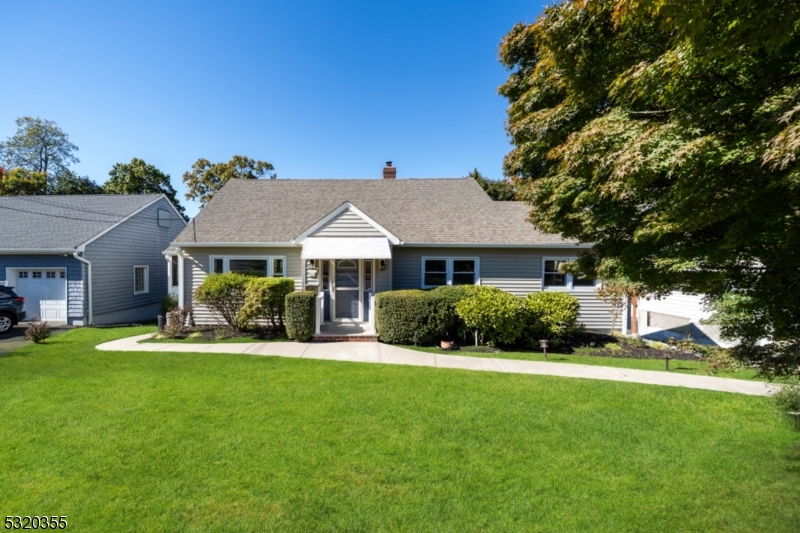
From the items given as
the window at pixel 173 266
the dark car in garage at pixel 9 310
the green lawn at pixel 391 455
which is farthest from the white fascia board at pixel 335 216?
the dark car in garage at pixel 9 310

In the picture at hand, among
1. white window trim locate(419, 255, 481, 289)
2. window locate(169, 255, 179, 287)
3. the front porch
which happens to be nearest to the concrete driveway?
window locate(169, 255, 179, 287)

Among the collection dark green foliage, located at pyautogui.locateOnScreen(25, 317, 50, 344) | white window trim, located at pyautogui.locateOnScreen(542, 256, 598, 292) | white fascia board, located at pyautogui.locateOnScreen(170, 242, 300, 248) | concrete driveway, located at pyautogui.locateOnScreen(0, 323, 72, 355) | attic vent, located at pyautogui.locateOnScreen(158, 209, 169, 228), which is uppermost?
attic vent, located at pyautogui.locateOnScreen(158, 209, 169, 228)

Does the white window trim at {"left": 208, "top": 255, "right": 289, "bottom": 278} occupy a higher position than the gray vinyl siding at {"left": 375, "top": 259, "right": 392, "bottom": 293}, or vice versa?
the white window trim at {"left": 208, "top": 255, "right": 289, "bottom": 278}

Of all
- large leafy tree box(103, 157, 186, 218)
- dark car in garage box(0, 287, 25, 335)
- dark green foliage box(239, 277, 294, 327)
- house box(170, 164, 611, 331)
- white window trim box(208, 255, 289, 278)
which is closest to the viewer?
dark green foliage box(239, 277, 294, 327)

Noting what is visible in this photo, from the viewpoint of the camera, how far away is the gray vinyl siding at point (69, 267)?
1498cm

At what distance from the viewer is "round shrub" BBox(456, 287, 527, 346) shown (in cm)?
1041

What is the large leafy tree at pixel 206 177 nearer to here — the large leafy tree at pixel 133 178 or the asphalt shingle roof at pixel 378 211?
the large leafy tree at pixel 133 178

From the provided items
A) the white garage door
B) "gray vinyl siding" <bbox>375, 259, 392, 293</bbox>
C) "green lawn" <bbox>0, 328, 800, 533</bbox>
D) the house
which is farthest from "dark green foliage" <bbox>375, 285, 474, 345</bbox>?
the white garage door

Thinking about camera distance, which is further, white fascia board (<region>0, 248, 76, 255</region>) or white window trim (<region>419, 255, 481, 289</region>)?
white fascia board (<region>0, 248, 76, 255</region>)

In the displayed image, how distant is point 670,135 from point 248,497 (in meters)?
5.51

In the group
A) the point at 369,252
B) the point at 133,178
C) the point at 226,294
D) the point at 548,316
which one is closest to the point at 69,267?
the point at 226,294

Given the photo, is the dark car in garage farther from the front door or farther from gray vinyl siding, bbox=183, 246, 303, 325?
the front door

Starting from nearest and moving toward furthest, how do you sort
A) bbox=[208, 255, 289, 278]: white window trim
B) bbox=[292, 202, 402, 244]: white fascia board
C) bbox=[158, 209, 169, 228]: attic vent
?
bbox=[292, 202, 402, 244]: white fascia board
bbox=[208, 255, 289, 278]: white window trim
bbox=[158, 209, 169, 228]: attic vent

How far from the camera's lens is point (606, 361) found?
9.23m
